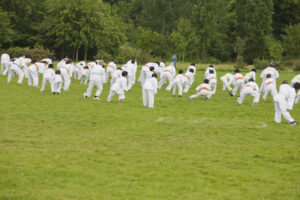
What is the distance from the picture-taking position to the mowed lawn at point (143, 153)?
6449 millimetres

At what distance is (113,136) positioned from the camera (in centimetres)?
1035

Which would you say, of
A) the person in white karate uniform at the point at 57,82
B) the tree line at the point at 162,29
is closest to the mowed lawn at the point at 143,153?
the person in white karate uniform at the point at 57,82

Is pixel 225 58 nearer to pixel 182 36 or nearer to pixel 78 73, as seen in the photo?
pixel 182 36

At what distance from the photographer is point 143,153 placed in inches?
342

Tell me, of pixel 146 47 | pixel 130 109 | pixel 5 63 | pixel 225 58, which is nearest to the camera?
pixel 130 109

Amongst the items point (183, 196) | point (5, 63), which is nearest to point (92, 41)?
point (5, 63)

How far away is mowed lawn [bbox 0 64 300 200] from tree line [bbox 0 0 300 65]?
3445 cm

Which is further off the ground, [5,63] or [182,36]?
[182,36]

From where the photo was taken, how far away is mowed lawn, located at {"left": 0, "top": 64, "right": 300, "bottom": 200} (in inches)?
254

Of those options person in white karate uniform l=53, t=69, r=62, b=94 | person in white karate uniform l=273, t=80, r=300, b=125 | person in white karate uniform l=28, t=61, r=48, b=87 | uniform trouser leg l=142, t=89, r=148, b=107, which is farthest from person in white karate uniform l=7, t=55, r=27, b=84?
person in white karate uniform l=273, t=80, r=300, b=125

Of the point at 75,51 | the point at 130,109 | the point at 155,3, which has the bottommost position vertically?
the point at 130,109

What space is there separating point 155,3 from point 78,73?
1610 inches

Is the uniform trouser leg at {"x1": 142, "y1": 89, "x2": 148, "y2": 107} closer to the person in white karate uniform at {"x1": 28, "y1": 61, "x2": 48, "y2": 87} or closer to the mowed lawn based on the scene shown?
the mowed lawn

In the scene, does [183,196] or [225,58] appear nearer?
[183,196]
